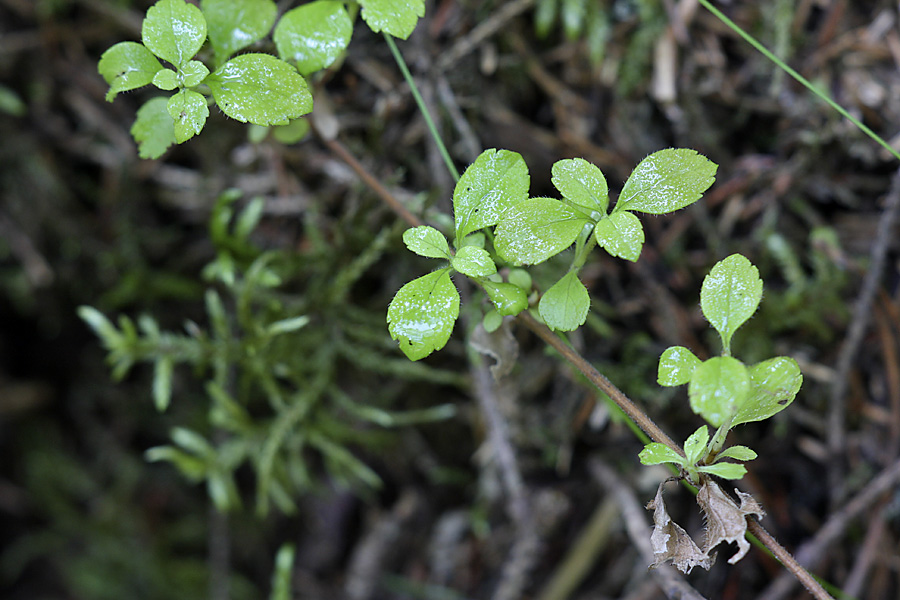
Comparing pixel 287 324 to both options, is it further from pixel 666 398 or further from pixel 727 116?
pixel 727 116

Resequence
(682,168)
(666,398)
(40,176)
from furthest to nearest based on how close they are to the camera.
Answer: (40,176)
(666,398)
(682,168)

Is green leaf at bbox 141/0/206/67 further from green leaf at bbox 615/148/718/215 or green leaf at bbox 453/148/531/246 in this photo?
green leaf at bbox 615/148/718/215

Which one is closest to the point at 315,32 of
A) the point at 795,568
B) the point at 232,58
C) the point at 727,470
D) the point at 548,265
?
the point at 232,58

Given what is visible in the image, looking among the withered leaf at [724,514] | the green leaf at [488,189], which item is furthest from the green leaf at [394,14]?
the withered leaf at [724,514]

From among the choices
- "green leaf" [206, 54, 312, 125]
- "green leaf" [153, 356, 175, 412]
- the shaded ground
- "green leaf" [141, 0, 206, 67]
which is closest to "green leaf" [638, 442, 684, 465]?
the shaded ground

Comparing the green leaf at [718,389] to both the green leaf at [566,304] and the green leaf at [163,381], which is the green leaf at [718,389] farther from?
the green leaf at [163,381]

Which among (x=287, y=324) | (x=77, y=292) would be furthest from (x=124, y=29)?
A: (x=287, y=324)

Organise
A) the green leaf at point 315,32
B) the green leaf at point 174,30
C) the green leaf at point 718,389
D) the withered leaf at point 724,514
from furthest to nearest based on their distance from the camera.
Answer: the green leaf at point 315,32 < the green leaf at point 174,30 < the withered leaf at point 724,514 < the green leaf at point 718,389

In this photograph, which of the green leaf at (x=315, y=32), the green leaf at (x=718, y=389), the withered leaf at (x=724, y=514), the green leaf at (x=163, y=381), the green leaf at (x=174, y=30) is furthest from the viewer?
the green leaf at (x=163, y=381)
